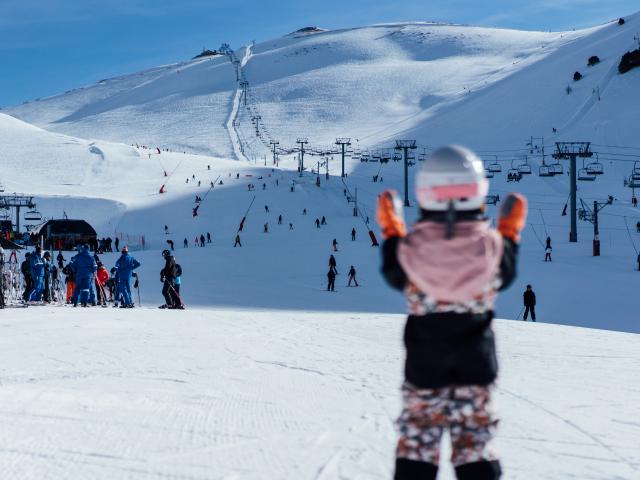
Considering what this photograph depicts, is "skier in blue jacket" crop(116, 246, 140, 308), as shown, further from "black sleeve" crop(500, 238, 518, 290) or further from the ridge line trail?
the ridge line trail

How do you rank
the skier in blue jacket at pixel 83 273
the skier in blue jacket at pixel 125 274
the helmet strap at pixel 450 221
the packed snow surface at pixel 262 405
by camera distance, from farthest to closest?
the skier in blue jacket at pixel 83 273
the skier in blue jacket at pixel 125 274
the packed snow surface at pixel 262 405
the helmet strap at pixel 450 221

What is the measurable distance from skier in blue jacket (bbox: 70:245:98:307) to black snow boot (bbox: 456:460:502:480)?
12.8 metres

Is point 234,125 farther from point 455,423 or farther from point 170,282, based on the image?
point 455,423

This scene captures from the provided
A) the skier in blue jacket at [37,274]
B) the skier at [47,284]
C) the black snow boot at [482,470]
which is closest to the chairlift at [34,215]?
the skier at [47,284]

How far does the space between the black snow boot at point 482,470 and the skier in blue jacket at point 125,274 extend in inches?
471

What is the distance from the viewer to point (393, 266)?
9.20 feet

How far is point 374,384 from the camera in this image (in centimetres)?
657

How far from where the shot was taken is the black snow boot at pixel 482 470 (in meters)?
2.73

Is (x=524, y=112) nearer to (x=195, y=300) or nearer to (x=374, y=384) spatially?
(x=195, y=300)

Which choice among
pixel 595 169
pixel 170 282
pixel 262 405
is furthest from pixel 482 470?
pixel 595 169

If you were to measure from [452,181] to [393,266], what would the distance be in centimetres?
39

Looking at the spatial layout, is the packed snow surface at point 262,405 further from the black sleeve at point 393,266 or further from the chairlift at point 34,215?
the chairlift at point 34,215

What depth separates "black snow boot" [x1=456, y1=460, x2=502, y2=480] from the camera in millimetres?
2727

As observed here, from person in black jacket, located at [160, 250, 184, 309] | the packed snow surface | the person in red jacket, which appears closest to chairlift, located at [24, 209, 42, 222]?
the person in red jacket
